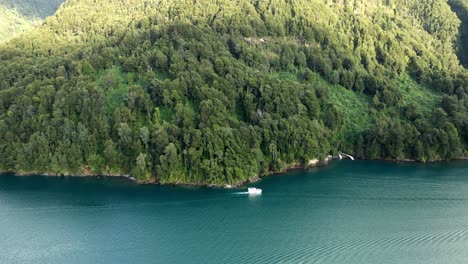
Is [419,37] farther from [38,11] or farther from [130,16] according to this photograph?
[38,11]

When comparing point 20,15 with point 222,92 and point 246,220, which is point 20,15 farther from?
point 246,220

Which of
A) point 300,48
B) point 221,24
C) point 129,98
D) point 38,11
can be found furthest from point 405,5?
point 38,11

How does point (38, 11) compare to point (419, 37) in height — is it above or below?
above

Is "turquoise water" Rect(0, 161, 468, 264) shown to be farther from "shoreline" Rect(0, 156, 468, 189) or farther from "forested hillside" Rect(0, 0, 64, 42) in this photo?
"forested hillside" Rect(0, 0, 64, 42)

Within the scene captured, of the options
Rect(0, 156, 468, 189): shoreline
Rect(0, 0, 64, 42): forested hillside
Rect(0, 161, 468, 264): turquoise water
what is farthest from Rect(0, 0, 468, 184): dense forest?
Rect(0, 0, 64, 42): forested hillside

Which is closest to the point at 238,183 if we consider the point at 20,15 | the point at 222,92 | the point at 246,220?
the point at 246,220

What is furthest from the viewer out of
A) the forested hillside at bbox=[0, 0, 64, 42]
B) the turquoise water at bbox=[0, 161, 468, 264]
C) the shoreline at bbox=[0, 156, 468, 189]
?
the forested hillside at bbox=[0, 0, 64, 42]

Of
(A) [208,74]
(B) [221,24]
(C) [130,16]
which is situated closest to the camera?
(A) [208,74]
